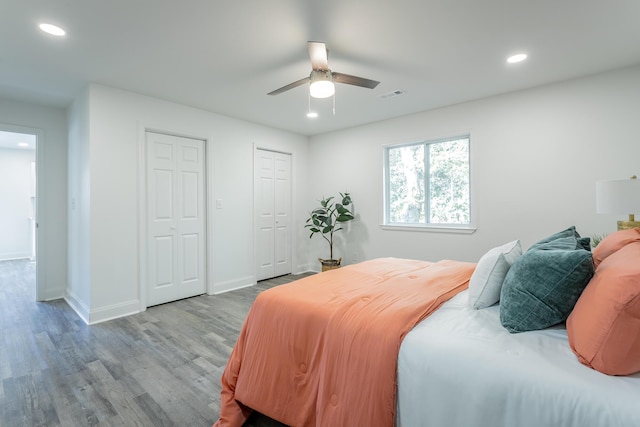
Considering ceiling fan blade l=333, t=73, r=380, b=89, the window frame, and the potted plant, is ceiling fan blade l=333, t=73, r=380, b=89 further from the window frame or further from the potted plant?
the potted plant

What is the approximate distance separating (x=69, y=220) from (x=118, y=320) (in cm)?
169

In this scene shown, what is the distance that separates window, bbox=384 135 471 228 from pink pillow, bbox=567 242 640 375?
2950 mm

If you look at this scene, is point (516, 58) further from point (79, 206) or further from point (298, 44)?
point (79, 206)

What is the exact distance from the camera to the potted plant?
4.73 m

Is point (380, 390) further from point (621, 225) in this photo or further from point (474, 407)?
point (621, 225)

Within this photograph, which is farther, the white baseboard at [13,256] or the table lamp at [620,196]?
the white baseboard at [13,256]

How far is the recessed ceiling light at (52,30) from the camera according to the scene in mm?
2143

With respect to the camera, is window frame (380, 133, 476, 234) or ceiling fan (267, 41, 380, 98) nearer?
ceiling fan (267, 41, 380, 98)

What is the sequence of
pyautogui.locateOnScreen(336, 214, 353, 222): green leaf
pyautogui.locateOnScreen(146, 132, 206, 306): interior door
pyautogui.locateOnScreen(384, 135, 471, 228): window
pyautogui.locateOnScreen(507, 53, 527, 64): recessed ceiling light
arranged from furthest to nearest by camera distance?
pyautogui.locateOnScreen(336, 214, 353, 222): green leaf < pyautogui.locateOnScreen(384, 135, 471, 228): window < pyautogui.locateOnScreen(146, 132, 206, 306): interior door < pyautogui.locateOnScreen(507, 53, 527, 64): recessed ceiling light

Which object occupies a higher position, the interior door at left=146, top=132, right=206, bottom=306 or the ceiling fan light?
the ceiling fan light

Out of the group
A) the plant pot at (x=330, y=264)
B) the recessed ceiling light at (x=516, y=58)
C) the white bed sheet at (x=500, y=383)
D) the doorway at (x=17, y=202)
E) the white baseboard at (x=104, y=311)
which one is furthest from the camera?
the doorway at (x=17, y=202)

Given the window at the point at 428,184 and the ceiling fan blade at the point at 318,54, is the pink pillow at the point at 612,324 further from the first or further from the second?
the window at the point at 428,184


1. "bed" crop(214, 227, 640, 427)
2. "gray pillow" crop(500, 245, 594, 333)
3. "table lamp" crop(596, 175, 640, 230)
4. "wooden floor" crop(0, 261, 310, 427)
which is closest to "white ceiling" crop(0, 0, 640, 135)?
"table lamp" crop(596, 175, 640, 230)

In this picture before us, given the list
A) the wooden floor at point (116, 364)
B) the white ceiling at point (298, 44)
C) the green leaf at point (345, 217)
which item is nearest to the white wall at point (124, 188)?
the white ceiling at point (298, 44)
